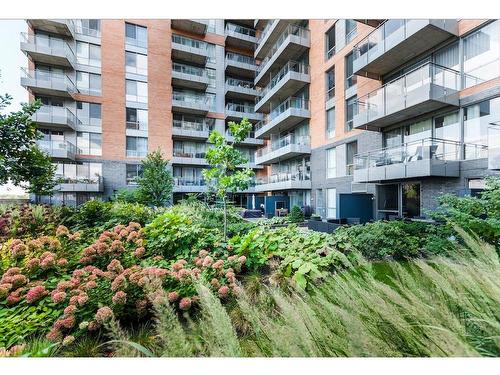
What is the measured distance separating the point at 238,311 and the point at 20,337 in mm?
1835

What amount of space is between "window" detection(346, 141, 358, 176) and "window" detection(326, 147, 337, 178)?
0.91 metres

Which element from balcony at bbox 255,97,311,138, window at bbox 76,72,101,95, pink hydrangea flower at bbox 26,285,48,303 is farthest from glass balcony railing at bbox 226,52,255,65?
pink hydrangea flower at bbox 26,285,48,303

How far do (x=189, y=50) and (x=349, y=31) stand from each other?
13203 mm

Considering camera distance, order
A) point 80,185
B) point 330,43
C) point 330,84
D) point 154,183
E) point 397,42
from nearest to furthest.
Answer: point 397,42
point 80,185
point 154,183
point 330,43
point 330,84

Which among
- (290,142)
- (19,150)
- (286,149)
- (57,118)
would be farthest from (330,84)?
(57,118)

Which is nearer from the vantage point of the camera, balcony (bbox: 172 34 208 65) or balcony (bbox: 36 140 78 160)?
balcony (bbox: 36 140 78 160)

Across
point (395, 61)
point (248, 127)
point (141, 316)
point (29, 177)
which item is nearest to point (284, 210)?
point (395, 61)

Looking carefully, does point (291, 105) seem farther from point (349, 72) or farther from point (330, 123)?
point (349, 72)

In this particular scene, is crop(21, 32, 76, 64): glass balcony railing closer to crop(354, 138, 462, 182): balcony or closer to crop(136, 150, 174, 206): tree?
crop(136, 150, 174, 206): tree

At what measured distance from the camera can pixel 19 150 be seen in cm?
501

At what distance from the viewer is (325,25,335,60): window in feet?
44.2

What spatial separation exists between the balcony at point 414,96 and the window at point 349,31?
164 inches
